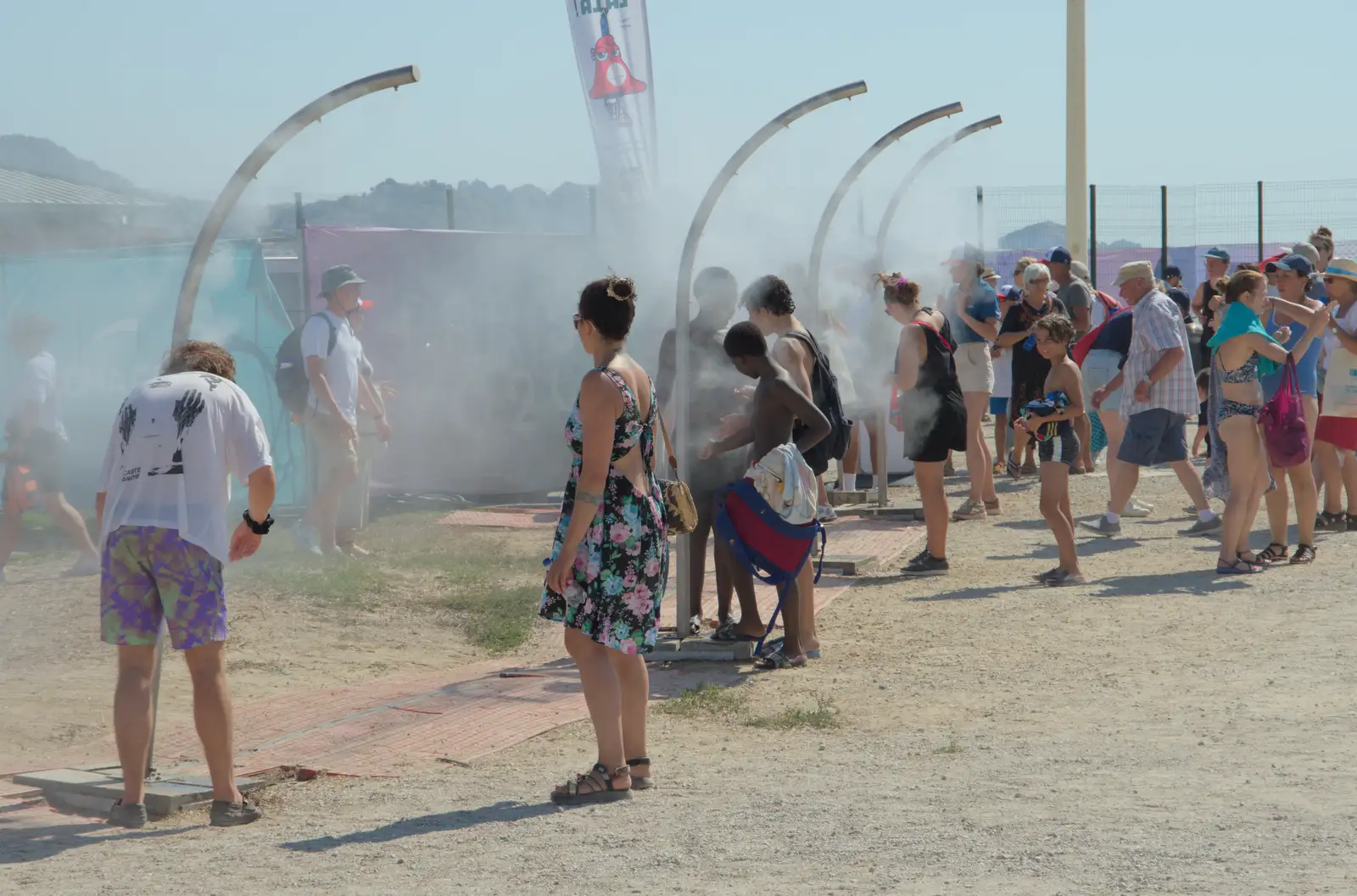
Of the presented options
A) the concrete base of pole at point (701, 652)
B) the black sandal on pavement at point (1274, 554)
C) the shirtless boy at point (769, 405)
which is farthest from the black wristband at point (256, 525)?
the black sandal on pavement at point (1274, 554)

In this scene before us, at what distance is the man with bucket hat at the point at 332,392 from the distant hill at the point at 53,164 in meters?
2.80

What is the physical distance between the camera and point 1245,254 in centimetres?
2278

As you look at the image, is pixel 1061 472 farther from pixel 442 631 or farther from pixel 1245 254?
pixel 1245 254

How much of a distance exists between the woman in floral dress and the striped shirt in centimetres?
571

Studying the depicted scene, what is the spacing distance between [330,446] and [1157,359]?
5402mm

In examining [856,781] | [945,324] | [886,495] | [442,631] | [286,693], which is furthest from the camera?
[886,495]

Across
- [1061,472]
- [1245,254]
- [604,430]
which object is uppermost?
[1245,254]

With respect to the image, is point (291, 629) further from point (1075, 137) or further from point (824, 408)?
point (1075, 137)

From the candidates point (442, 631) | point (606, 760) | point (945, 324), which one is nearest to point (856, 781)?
point (606, 760)

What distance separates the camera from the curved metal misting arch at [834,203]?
1123 centimetres

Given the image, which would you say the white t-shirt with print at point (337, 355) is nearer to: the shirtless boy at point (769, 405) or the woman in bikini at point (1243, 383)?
the shirtless boy at point (769, 405)

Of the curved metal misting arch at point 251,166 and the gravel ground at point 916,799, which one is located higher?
the curved metal misting arch at point 251,166

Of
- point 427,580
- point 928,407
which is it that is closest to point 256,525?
point 427,580

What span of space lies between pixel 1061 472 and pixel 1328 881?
4.71 m
